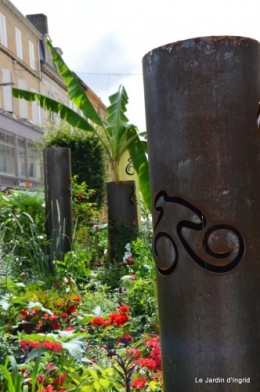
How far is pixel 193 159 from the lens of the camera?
2.03m

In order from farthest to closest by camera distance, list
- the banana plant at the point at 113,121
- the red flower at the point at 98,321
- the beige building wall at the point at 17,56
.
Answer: the beige building wall at the point at 17,56 < the banana plant at the point at 113,121 < the red flower at the point at 98,321

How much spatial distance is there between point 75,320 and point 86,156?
13.1m

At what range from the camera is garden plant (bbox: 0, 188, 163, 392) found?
290cm

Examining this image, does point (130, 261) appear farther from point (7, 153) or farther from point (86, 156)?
point (7, 153)

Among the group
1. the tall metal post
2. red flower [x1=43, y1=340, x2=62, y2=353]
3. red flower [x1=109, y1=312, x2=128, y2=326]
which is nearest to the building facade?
the tall metal post

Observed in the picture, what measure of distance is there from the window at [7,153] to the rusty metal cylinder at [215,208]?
24456mm

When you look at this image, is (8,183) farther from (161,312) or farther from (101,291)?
(161,312)

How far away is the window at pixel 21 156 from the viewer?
2831 centimetres

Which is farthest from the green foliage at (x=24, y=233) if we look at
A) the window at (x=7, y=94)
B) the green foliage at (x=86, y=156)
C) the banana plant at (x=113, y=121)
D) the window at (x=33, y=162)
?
the window at (x=33, y=162)

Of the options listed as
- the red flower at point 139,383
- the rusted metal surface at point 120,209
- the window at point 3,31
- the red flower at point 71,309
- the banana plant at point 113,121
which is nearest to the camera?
the red flower at point 139,383

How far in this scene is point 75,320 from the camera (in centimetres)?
412

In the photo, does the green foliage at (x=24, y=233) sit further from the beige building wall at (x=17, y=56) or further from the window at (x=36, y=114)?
the window at (x=36, y=114)

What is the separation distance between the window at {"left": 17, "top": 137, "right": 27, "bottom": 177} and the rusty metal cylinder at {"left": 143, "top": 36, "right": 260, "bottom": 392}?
26.6 meters

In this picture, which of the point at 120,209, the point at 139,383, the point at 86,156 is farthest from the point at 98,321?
the point at 86,156
